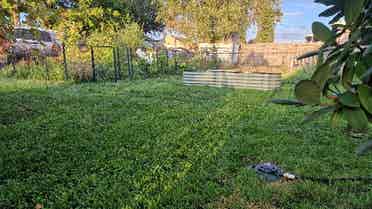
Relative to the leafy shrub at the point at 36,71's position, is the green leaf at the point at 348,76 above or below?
above

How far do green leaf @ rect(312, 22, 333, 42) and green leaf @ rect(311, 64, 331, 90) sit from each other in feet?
0.21

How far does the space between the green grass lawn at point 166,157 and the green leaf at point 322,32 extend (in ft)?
4.55

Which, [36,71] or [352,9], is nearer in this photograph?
[352,9]

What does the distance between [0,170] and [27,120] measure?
1532 mm

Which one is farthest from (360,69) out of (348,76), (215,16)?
(215,16)

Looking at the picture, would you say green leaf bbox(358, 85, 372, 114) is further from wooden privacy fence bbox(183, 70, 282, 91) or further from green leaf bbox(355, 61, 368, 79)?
wooden privacy fence bbox(183, 70, 282, 91)

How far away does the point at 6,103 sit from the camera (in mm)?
4734

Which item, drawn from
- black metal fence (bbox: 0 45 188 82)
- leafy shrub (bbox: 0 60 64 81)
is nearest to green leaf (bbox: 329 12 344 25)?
black metal fence (bbox: 0 45 188 82)

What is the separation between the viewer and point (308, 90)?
1.85 ft

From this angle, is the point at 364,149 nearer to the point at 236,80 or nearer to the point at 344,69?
the point at 344,69

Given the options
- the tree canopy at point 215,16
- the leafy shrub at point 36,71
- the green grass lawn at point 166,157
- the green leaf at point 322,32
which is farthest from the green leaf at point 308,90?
the tree canopy at point 215,16

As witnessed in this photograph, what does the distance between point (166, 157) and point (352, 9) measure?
2181 millimetres

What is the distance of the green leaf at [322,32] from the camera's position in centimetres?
60

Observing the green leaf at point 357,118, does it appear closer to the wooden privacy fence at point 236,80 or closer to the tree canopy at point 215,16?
the wooden privacy fence at point 236,80
